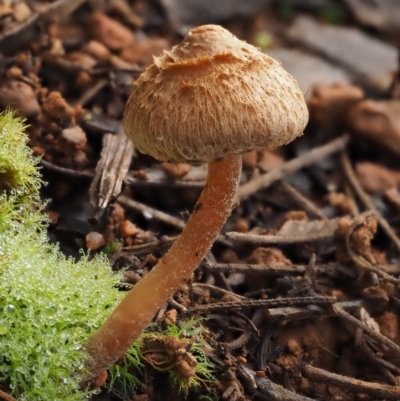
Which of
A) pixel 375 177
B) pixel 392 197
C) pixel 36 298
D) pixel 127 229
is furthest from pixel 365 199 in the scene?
pixel 36 298

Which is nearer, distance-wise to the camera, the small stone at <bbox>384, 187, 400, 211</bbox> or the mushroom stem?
the mushroom stem

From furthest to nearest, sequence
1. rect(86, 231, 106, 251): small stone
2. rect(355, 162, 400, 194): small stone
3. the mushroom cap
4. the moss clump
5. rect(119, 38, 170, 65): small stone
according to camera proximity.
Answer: rect(119, 38, 170, 65): small stone → rect(355, 162, 400, 194): small stone → rect(86, 231, 106, 251): small stone → the moss clump → the mushroom cap

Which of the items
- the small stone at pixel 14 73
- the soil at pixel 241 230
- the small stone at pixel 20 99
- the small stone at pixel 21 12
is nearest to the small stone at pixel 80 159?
the soil at pixel 241 230

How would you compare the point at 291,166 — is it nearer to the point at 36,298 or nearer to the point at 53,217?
the point at 53,217

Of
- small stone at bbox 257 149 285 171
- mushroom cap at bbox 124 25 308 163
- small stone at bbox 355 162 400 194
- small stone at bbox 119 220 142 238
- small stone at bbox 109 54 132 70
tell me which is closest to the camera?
mushroom cap at bbox 124 25 308 163

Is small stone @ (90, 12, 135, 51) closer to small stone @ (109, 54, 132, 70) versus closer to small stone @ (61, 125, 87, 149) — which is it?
small stone @ (109, 54, 132, 70)

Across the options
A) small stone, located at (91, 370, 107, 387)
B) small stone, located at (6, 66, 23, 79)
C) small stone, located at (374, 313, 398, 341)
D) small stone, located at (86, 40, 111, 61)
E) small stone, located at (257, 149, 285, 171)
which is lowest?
small stone, located at (374, 313, 398, 341)

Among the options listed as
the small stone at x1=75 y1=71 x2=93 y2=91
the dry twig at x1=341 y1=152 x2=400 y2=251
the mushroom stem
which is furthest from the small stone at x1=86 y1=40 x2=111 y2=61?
the mushroom stem
